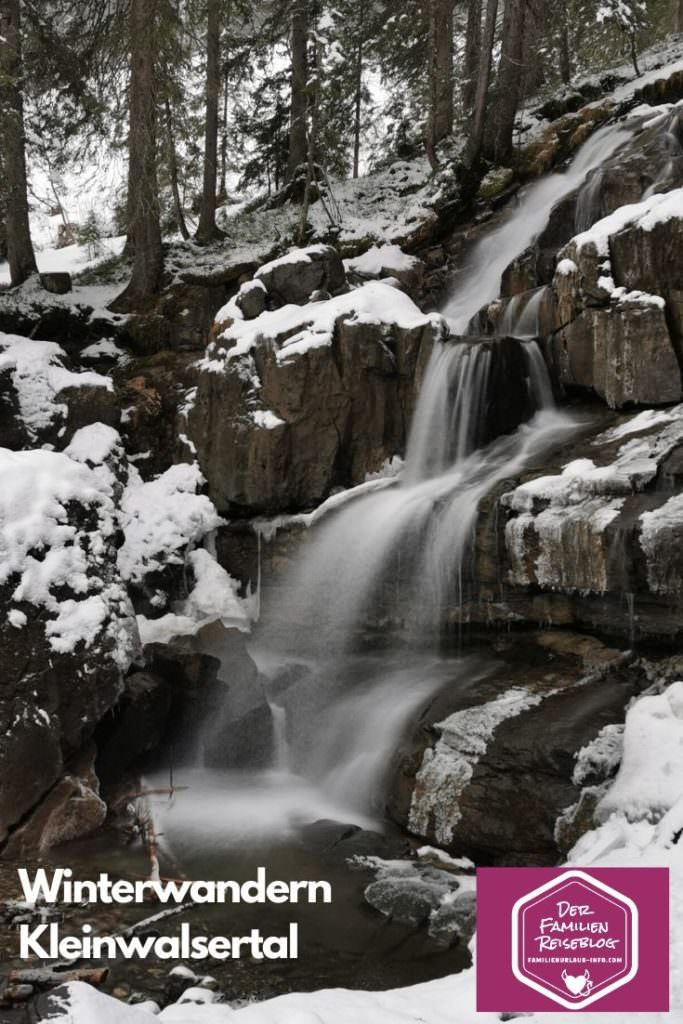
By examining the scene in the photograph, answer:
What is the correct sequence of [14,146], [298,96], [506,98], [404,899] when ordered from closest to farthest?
1. [404,899]
2. [14,146]
3. [506,98]
4. [298,96]

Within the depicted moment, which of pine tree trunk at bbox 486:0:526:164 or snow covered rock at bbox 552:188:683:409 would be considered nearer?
snow covered rock at bbox 552:188:683:409

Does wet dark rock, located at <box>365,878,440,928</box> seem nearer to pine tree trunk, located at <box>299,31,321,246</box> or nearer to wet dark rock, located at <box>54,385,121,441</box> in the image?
wet dark rock, located at <box>54,385,121,441</box>

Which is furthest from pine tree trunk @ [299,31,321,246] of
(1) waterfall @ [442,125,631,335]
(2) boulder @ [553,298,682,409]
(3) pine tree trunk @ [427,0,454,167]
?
(2) boulder @ [553,298,682,409]

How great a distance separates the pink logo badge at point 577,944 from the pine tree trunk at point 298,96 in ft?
58.7

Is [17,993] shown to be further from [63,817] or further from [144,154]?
[144,154]

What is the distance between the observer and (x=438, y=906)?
5863mm

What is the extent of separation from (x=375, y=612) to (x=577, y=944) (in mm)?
5428

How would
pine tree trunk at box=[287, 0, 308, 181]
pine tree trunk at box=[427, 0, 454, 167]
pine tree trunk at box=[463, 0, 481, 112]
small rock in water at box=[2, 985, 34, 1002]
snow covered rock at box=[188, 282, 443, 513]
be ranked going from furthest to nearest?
pine tree trunk at box=[463, 0, 481, 112] → pine tree trunk at box=[287, 0, 308, 181] → pine tree trunk at box=[427, 0, 454, 167] → snow covered rock at box=[188, 282, 443, 513] → small rock in water at box=[2, 985, 34, 1002]

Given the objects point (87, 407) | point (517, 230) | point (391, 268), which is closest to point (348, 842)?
point (87, 407)

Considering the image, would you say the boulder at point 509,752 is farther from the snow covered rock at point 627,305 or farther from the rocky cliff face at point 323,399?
the rocky cliff face at point 323,399

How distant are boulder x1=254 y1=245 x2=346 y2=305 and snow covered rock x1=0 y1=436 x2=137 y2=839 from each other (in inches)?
209

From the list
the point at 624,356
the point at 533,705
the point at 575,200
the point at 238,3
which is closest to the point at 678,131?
the point at 575,200

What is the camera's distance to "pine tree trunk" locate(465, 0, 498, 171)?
15.9 meters

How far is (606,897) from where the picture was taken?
177 inches
